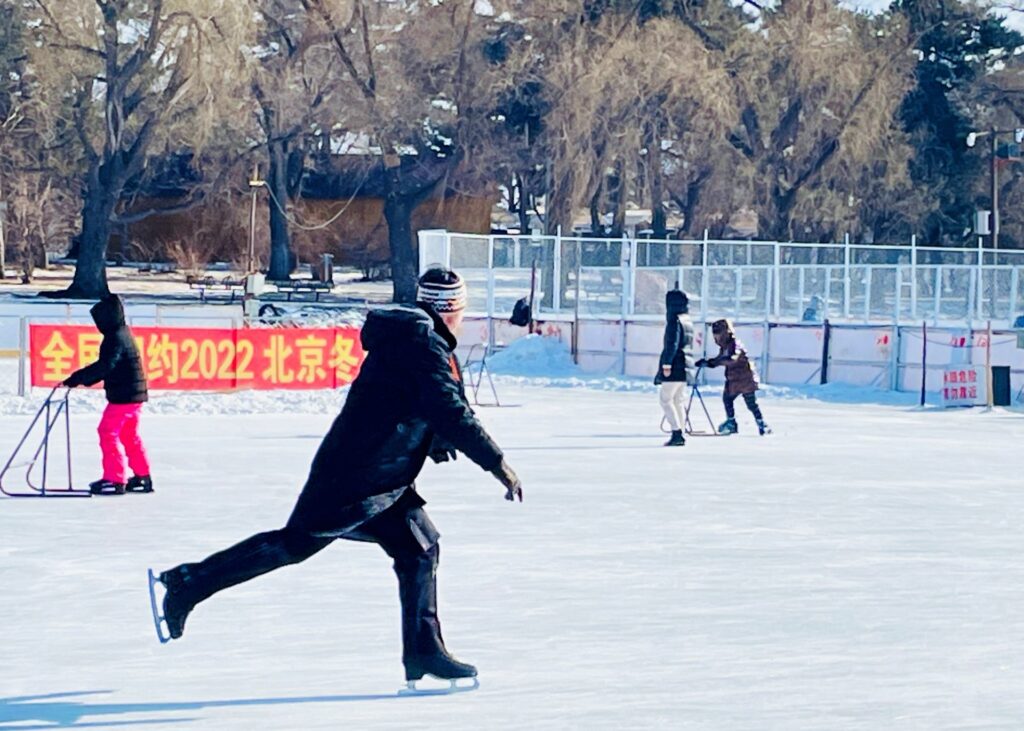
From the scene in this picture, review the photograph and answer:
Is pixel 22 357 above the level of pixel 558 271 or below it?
below

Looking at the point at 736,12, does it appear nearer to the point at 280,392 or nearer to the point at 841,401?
the point at 841,401


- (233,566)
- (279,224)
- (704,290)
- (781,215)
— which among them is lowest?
(233,566)

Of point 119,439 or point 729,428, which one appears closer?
point 119,439

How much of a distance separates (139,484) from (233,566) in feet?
21.1

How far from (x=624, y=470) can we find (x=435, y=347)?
8715 millimetres

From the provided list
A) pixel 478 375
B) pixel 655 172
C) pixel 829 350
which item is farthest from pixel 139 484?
pixel 655 172

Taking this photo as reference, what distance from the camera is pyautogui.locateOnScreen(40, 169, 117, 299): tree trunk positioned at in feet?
154

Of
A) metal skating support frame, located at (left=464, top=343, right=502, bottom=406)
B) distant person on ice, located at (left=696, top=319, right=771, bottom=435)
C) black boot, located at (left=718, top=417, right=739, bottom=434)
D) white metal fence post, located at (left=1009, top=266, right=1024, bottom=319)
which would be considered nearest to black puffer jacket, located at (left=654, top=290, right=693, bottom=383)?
distant person on ice, located at (left=696, top=319, right=771, bottom=435)

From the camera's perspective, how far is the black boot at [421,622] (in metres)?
5.87

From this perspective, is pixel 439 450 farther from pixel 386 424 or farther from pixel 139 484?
pixel 139 484

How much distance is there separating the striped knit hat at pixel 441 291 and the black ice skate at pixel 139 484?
6609 millimetres

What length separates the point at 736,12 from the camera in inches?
1965

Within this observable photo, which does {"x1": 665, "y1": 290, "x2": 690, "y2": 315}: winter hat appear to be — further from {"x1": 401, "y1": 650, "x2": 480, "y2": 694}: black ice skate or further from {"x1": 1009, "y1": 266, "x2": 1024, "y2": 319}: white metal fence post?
{"x1": 1009, "y1": 266, "x2": 1024, "y2": 319}: white metal fence post

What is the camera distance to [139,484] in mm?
12203
